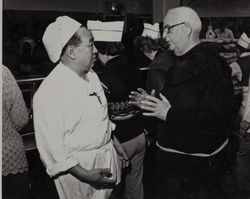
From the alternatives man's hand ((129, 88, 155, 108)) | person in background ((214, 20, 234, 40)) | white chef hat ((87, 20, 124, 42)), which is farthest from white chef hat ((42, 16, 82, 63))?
person in background ((214, 20, 234, 40))

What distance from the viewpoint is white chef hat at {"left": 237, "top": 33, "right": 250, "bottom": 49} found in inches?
50.6

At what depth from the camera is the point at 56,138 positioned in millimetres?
911

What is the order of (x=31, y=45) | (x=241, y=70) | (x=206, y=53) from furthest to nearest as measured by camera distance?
(x=241, y=70) < (x=206, y=53) < (x=31, y=45)

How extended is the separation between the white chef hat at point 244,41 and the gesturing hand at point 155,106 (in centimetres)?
45

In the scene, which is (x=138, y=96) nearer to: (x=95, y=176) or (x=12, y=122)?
(x=95, y=176)

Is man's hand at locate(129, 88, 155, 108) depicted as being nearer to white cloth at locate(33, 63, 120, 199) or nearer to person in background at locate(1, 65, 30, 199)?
white cloth at locate(33, 63, 120, 199)

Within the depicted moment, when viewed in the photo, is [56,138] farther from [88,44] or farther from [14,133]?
[88,44]

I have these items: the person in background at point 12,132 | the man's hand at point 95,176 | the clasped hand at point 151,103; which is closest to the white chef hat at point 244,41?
the clasped hand at point 151,103

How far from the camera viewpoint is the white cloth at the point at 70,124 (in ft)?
3.00

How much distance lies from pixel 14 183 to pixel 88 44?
20.0 inches

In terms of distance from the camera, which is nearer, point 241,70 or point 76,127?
point 76,127

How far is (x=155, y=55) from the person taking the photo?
1.21 m

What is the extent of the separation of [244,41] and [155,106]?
52 cm

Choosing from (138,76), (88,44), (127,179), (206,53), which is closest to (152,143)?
(127,179)
